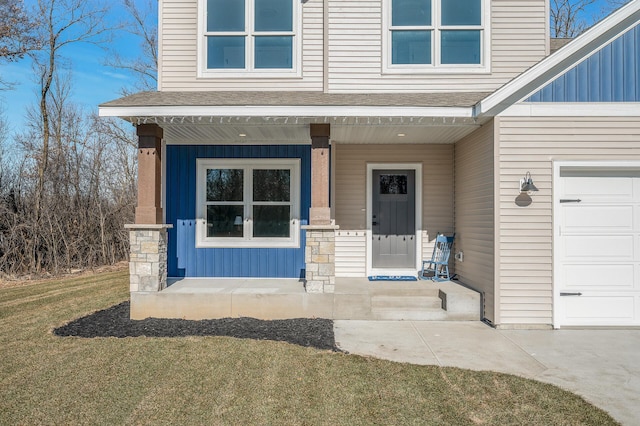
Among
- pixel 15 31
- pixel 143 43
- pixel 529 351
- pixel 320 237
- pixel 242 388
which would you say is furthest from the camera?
pixel 143 43

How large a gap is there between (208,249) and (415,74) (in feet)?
15.8

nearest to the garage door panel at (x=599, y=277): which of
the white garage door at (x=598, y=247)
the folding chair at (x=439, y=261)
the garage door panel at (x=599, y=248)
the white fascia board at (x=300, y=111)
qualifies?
the white garage door at (x=598, y=247)

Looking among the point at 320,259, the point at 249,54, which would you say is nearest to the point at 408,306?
the point at 320,259

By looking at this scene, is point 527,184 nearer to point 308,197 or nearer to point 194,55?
point 308,197

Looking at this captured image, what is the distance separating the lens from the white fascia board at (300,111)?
546cm

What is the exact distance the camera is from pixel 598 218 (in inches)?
213

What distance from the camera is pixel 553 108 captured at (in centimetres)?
535

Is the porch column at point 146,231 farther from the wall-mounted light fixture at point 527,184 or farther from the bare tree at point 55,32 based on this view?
the bare tree at point 55,32

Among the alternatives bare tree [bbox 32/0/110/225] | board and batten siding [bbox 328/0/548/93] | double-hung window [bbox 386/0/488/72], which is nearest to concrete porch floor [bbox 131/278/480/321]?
board and batten siding [bbox 328/0/548/93]

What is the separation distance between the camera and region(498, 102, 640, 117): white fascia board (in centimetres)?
528

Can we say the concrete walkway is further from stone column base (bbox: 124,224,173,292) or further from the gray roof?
the gray roof

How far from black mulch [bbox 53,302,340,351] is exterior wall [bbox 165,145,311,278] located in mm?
1567

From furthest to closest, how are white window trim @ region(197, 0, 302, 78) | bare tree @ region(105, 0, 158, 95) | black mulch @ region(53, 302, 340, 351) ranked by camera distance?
bare tree @ region(105, 0, 158, 95) → white window trim @ region(197, 0, 302, 78) → black mulch @ region(53, 302, 340, 351)

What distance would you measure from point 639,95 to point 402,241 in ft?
13.4
